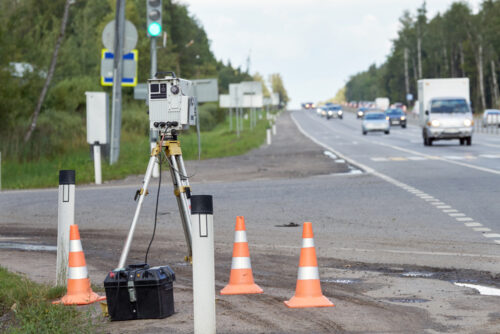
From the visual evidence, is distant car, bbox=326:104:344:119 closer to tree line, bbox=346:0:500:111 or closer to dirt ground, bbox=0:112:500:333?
tree line, bbox=346:0:500:111

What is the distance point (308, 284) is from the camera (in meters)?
7.73

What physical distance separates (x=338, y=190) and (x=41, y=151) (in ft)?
46.0

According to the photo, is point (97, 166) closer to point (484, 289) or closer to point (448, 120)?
point (484, 289)

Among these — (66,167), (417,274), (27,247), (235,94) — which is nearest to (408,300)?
(417,274)

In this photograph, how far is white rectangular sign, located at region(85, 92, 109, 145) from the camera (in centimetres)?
2430

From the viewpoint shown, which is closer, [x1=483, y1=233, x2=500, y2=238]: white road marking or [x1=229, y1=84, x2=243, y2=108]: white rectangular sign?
[x1=483, y1=233, x2=500, y2=238]: white road marking

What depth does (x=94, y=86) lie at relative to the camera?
50.7 m

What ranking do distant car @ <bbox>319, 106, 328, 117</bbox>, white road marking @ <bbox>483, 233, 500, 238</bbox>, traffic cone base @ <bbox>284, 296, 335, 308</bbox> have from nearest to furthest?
1. traffic cone base @ <bbox>284, 296, 335, 308</bbox>
2. white road marking @ <bbox>483, 233, 500, 238</bbox>
3. distant car @ <bbox>319, 106, 328, 117</bbox>

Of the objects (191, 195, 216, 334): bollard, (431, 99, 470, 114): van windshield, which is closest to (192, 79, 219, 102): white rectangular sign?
(431, 99, 470, 114): van windshield

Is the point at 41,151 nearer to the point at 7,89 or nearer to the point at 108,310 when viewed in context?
the point at 7,89

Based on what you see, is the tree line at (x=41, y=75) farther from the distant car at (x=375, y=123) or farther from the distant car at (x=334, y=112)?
the distant car at (x=334, y=112)

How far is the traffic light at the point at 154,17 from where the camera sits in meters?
22.8

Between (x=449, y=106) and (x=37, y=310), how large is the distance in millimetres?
37228

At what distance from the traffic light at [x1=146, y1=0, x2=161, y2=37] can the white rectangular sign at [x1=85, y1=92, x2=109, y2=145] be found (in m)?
2.44
